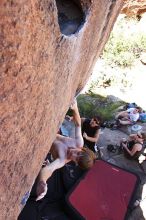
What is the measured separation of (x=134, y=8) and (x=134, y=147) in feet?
31.1

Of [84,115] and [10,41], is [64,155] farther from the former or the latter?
[84,115]

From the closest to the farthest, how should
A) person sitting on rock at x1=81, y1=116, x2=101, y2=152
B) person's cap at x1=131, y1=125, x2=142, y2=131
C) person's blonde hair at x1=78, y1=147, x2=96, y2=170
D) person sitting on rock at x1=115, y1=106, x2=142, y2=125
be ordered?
person's blonde hair at x1=78, y1=147, x2=96, y2=170
person sitting on rock at x1=81, y1=116, x2=101, y2=152
person's cap at x1=131, y1=125, x2=142, y2=131
person sitting on rock at x1=115, y1=106, x2=142, y2=125

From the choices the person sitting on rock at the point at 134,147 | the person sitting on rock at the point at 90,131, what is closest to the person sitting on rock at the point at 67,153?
the person sitting on rock at the point at 90,131

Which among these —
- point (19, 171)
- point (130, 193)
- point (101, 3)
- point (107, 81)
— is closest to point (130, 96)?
point (107, 81)

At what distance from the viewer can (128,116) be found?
9.42 meters

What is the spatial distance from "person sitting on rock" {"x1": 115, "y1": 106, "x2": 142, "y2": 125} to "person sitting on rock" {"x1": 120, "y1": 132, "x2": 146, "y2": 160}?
4.65 ft

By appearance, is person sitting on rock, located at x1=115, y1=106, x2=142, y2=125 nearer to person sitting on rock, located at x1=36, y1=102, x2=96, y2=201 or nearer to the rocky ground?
the rocky ground

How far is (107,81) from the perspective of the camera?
1277cm

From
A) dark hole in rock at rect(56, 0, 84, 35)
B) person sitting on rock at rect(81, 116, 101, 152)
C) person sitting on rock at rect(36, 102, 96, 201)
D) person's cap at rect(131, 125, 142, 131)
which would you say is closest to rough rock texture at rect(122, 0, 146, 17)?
person's cap at rect(131, 125, 142, 131)

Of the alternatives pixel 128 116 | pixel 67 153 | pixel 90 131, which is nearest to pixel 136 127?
pixel 128 116

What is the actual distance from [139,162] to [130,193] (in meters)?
1.65

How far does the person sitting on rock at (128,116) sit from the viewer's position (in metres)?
9.27

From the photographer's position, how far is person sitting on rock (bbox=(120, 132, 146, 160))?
24.8ft

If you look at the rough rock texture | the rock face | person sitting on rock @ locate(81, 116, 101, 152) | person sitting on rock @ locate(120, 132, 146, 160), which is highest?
the rock face
